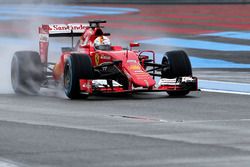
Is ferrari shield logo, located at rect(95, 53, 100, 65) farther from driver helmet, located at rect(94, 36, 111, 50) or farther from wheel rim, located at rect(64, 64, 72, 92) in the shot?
wheel rim, located at rect(64, 64, 72, 92)

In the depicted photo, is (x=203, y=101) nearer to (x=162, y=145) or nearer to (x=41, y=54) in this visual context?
(x=41, y=54)

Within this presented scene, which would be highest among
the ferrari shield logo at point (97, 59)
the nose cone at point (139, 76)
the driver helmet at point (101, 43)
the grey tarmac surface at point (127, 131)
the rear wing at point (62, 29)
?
the rear wing at point (62, 29)

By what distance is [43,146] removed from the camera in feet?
32.0

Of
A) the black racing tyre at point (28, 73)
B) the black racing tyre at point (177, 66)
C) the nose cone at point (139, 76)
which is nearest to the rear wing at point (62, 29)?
the black racing tyre at point (28, 73)

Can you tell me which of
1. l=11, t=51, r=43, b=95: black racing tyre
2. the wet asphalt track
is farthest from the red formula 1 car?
the wet asphalt track

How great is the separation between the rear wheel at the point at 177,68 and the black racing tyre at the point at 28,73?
2.18 metres

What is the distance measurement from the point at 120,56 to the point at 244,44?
985 cm

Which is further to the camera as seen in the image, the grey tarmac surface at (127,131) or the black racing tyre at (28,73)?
the black racing tyre at (28,73)

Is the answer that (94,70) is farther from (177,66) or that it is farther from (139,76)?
(177,66)

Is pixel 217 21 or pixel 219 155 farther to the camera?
pixel 217 21

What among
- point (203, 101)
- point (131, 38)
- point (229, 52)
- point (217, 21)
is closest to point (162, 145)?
point (203, 101)

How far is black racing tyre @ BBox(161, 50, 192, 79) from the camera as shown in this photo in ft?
50.8

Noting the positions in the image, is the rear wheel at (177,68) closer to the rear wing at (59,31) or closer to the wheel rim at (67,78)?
the wheel rim at (67,78)

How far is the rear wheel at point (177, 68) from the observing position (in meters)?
15.5
